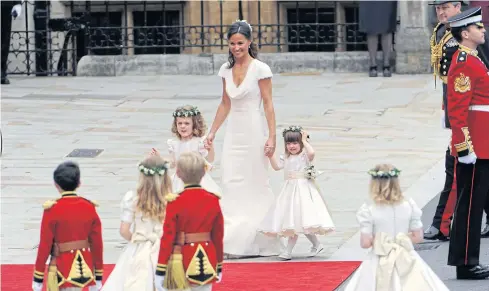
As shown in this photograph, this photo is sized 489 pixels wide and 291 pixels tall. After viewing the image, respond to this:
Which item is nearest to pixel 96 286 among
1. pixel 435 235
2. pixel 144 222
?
pixel 144 222

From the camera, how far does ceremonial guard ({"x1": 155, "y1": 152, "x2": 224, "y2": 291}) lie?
833cm

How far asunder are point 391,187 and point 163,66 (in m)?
15.0

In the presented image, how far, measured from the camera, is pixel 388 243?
8734 mm

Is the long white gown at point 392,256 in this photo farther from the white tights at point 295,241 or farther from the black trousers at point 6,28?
the black trousers at point 6,28

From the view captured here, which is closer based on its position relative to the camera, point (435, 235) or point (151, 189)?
point (151, 189)

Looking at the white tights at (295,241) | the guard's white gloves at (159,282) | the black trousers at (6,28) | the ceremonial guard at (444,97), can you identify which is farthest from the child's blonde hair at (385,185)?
the black trousers at (6,28)

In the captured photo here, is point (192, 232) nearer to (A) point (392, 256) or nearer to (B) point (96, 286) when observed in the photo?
(B) point (96, 286)

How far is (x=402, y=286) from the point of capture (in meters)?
8.71

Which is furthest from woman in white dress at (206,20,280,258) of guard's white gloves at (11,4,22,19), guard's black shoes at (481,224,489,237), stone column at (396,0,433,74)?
stone column at (396,0,433,74)

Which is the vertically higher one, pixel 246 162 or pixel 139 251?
pixel 246 162

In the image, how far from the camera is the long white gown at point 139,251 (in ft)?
28.6

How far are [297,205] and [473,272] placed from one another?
1.66 m

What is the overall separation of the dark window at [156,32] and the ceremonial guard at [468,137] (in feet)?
44.0

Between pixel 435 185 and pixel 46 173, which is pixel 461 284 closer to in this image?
pixel 435 185
